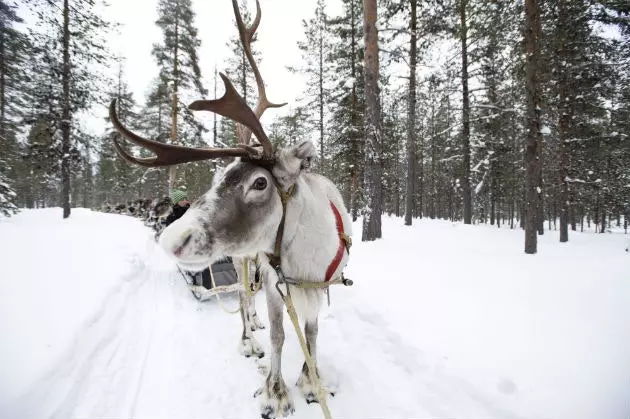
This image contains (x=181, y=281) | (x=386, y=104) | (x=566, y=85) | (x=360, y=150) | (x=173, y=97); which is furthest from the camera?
(x=173, y=97)

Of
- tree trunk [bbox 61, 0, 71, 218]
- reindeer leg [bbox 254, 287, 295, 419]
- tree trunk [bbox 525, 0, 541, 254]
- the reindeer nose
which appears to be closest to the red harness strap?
reindeer leg [bbox 254, 287, 295, 419]

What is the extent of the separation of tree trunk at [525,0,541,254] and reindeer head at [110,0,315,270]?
8.39 meters

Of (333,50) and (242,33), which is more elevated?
(333,50)

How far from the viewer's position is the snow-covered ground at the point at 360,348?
2.46 meters

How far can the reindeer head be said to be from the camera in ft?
4.94

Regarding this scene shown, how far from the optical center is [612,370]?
2.49 meters

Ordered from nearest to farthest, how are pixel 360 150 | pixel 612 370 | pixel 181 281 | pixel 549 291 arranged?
pixel 612 370
pixel 549 291
pixel 181 281
pixel 360 150

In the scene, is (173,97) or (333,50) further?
(173,97)

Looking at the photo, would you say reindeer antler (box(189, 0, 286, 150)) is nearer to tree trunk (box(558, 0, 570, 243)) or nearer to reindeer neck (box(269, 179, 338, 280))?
reindeer neck (box(269, 179, 338, 280))

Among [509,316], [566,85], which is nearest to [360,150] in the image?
[566,85]

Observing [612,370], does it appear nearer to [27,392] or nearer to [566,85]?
[27,392]

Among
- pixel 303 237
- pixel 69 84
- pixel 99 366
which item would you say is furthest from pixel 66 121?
pixel 303 237

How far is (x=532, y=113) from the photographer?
7590 millimetres

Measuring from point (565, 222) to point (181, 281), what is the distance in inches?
605
